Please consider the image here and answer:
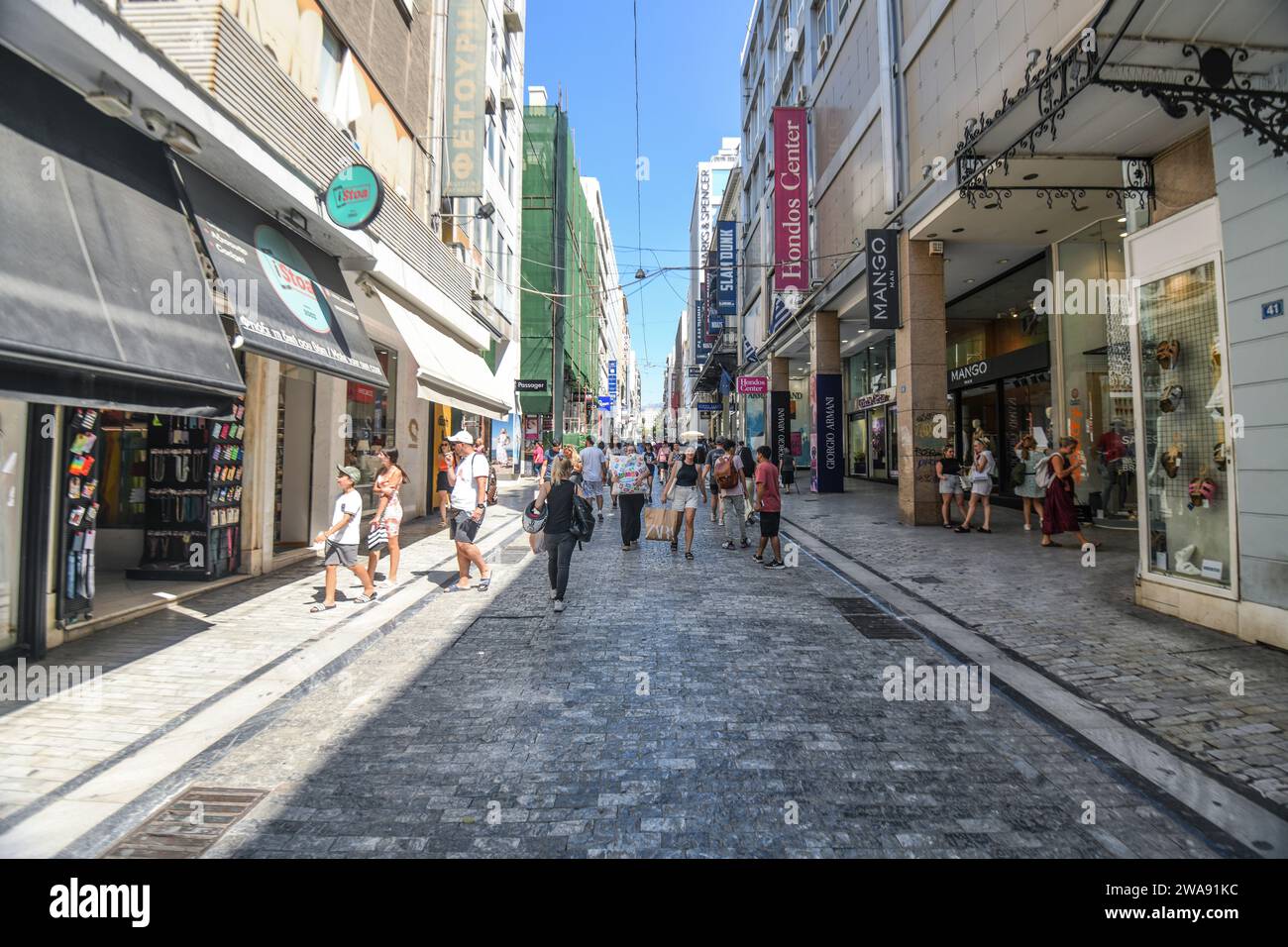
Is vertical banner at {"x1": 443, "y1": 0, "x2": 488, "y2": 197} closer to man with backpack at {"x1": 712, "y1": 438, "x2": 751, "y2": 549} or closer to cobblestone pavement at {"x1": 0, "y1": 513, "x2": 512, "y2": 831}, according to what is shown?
man with backpack at {"x1": 712, "y1": 438, "x2": 751, "y2": 549}

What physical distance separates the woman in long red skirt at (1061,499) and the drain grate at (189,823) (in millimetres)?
10981

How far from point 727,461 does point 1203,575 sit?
634cm

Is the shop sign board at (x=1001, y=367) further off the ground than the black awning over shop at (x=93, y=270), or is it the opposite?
the shop sign board at (x=1001, y=367)

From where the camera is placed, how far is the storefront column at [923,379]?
42.7 feet

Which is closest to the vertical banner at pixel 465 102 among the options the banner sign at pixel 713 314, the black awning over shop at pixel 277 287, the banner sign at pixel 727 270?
the black awning over shop at pixel 277 287

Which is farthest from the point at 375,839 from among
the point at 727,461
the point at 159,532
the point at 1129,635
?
the point at 727,461

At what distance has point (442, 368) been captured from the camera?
36.8 ft

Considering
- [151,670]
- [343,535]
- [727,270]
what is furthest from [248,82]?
[727,270]

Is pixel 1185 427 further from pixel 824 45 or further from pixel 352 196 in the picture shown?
pixel 824 45

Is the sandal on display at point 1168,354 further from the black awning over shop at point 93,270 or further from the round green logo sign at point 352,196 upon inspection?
the round green logo sign at point 352,196

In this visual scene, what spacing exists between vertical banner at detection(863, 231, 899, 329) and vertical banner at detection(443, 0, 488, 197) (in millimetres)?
8755

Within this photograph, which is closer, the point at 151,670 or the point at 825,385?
the point at 151,670

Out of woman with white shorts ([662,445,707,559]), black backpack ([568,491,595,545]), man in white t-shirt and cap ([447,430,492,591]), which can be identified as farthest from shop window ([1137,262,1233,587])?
man in white t-shirt and cap ([447,430,492,591])

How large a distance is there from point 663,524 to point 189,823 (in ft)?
26.5
